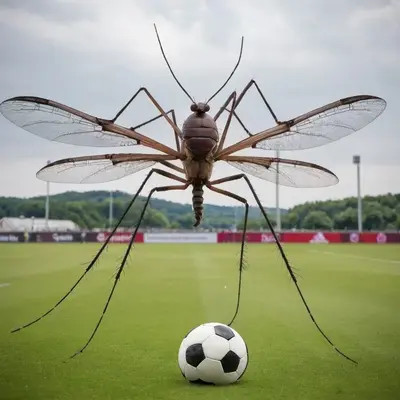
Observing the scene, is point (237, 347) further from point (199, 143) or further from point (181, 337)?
point (181, 337)

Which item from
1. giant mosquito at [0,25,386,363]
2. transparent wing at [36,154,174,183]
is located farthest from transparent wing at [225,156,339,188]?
transparent wing at [36,154,174,183]

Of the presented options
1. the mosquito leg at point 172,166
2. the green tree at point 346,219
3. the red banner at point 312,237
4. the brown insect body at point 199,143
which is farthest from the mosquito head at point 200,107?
the red banner at point 312,237

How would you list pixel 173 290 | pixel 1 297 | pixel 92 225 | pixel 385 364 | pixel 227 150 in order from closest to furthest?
pixel 227 150, pixel 385 364, pixel 1 297, pixel 173 290, pixel 92 225

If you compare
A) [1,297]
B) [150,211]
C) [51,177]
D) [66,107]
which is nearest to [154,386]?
[150,211]

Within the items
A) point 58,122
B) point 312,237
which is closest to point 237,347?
point 58,122

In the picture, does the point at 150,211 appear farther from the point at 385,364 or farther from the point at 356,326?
the point at 356,326

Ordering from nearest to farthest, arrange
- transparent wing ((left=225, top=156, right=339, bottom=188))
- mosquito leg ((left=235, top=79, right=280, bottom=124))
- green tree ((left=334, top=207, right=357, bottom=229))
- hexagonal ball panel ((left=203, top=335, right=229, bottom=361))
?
hexagonal ball panel ((left=203, top=335, right=229, bottom=361)) → mosquito leg ((left=235, top=79, right=280, bottom=124)) → transparent wing ((left=225, top=156, right=339, bottom=188)) → green tree ((left=334, top=207, right=357, bottom=229))

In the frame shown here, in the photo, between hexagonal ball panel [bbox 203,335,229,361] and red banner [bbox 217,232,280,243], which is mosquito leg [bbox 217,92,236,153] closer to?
hexagonal ball panel [bbox 203,335,229,361]
